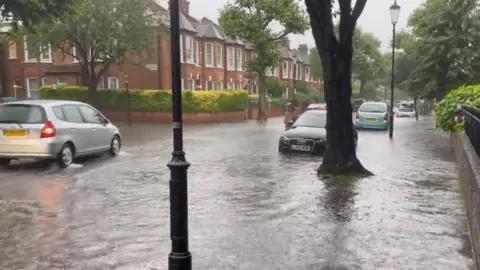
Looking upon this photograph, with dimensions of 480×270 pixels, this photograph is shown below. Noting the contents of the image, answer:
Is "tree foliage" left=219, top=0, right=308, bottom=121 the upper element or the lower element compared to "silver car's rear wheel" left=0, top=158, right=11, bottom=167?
upper

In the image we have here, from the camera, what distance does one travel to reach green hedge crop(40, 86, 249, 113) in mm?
35125

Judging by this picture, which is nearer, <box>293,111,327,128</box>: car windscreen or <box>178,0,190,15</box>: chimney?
<box>293,111,327,128</box>: car windscreen

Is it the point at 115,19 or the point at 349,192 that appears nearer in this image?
the point at 349,192

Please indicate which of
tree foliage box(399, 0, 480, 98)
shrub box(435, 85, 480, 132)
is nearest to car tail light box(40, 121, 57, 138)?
shrub box(435, 85, 480, 132)

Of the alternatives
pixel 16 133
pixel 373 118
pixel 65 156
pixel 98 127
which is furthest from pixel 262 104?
pixel 16 133

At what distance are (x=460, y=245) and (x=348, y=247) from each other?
133 centimetres

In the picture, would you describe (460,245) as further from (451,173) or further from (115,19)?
(115,19)

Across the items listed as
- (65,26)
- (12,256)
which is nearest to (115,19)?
(65,26)

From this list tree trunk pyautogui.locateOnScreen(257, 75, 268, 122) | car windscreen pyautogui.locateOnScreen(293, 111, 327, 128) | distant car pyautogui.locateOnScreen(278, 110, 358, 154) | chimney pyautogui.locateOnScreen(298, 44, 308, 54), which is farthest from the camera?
chimney pyautogui.locateOnScreen(298, 44, 308, 54)

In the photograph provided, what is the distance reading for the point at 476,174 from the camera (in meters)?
6.06

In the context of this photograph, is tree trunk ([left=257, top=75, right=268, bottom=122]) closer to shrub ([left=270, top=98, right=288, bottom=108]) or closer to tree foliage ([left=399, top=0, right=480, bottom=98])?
shrub ([left=270, top=98, right=288, bottom=108])

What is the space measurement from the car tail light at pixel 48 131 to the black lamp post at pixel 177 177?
8.07m

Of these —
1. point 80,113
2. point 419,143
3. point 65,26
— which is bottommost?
point 419,143

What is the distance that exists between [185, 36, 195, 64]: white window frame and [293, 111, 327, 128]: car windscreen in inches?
1046
